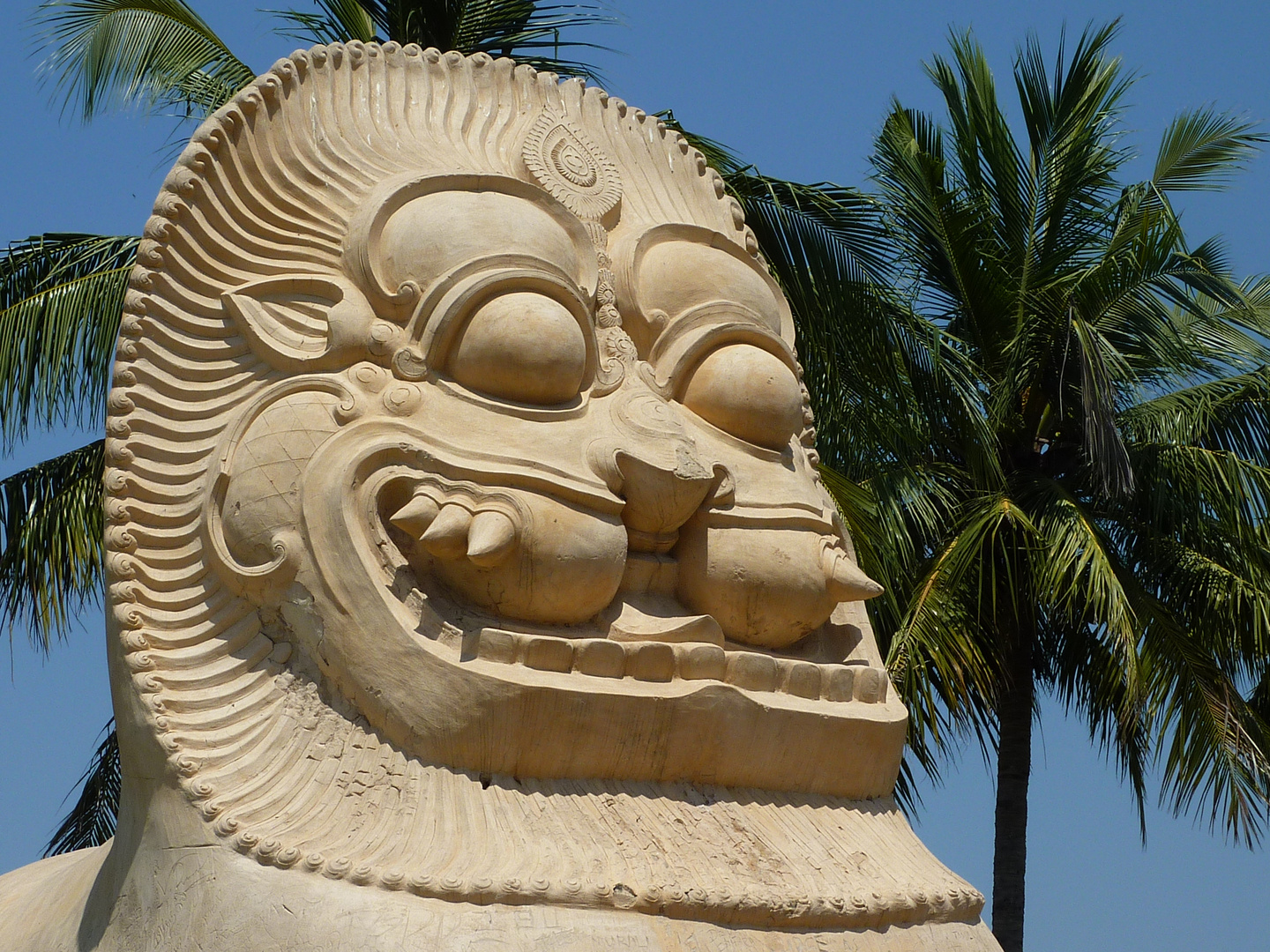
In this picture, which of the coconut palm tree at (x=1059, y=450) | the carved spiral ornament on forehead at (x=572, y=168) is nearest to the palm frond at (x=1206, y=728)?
the coconut palm tree at (x=1059, y=450)

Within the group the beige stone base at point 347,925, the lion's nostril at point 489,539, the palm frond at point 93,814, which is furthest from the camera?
the palm frond at point 93,814

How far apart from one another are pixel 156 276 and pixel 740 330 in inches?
63.8

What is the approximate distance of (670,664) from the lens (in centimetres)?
433

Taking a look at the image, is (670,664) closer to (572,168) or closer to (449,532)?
(449,532)

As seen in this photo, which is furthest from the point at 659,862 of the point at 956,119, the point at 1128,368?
the point at 956,119

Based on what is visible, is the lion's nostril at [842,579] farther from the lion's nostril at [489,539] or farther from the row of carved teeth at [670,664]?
the lion's nostril at [489,539]

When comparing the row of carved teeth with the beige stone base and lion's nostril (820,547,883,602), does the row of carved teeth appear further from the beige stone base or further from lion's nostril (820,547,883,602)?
the beige stone base

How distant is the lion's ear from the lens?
439 cm

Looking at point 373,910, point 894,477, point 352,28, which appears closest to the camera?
point 373,910

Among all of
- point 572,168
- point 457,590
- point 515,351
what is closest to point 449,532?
point 457,590

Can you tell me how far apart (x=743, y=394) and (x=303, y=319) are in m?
1.23

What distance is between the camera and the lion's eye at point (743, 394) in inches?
188

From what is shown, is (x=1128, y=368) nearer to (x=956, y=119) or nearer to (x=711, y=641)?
(x=956, y=119)

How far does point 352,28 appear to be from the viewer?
8.63 m
